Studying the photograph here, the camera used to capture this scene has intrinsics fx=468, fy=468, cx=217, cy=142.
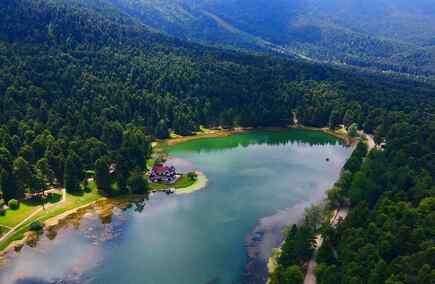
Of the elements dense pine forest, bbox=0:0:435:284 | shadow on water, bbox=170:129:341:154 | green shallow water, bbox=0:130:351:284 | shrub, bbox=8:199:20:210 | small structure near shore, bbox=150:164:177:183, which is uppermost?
dense pine forest, bbox=0:0:435:284

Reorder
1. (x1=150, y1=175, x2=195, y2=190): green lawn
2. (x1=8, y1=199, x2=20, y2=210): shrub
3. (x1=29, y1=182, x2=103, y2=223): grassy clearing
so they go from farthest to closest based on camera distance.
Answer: (x1=150, y1=175, x2=195, y2=190): green lawn, (x1=8, y1=199, x2=20, y2=210): shrub, (x1=29, y1=182, x2=103, y2=223): grassy clearing

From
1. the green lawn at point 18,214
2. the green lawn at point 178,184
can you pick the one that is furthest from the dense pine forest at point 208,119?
the green lawn at point 178,184

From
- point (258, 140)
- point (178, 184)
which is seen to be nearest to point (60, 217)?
point (178, 184)

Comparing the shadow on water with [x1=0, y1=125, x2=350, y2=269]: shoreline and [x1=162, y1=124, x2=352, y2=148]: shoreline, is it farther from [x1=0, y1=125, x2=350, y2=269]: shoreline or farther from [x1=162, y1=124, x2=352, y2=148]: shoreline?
[x1=0, y1=125, x2=350, y2=269]: shoreline

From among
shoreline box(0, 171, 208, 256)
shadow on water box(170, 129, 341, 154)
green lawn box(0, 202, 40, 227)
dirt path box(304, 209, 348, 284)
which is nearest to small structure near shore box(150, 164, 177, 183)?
shoreline box(0, 171, 208, 256)

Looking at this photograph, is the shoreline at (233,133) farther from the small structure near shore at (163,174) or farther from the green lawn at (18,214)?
the green lawn at (18,214)

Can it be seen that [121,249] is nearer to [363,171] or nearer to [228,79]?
[363,171]

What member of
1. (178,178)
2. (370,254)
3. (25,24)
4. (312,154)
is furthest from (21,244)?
(25,24)

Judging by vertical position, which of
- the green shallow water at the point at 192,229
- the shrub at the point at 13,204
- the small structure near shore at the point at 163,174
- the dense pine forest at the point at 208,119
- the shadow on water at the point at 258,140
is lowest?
the green shallow water at the point at 192,229
